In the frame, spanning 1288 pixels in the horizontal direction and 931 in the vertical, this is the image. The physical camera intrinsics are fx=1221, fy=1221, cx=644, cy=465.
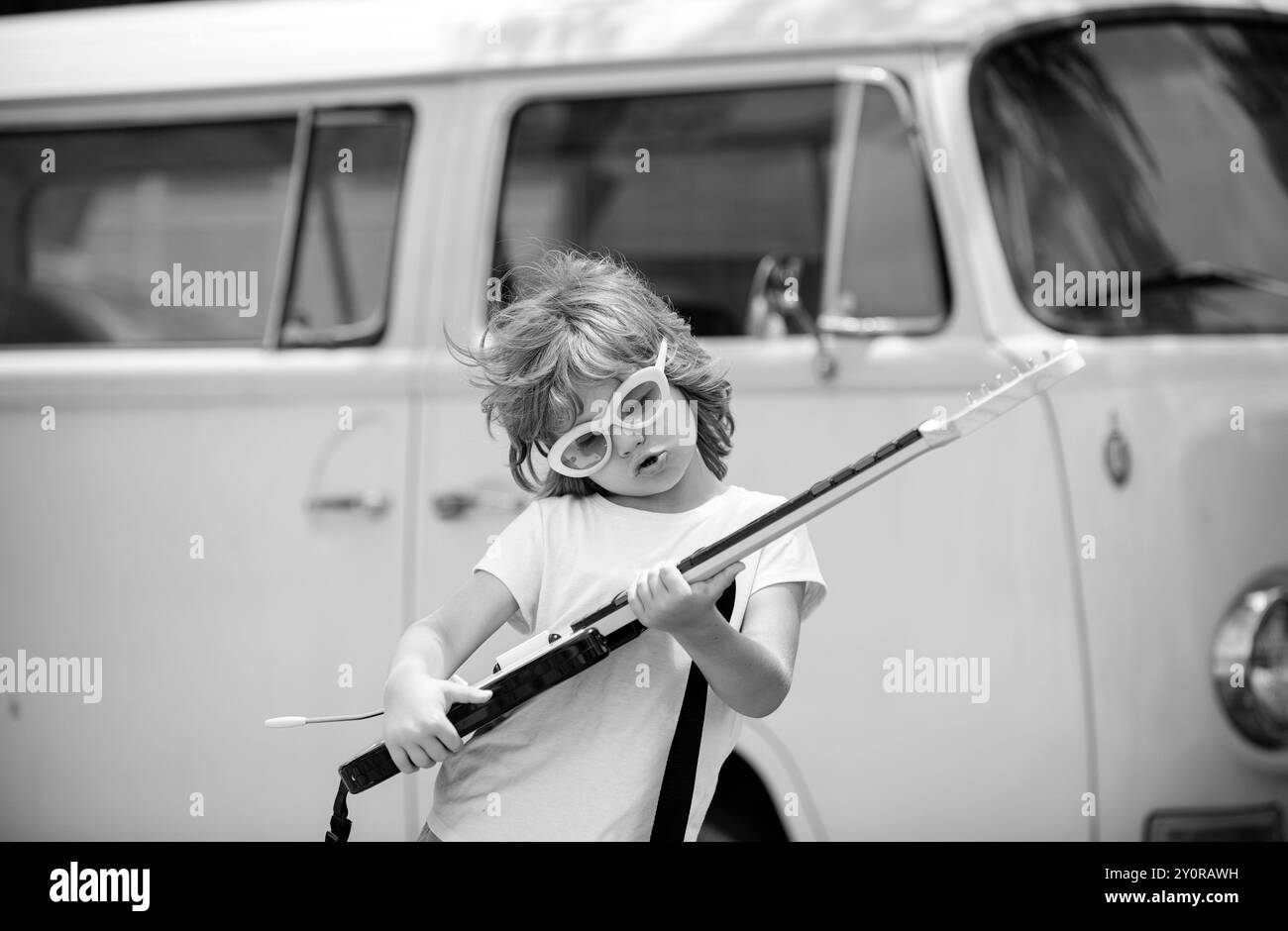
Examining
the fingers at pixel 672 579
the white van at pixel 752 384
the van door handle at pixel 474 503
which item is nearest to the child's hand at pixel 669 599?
the fingers at pixel 672 579

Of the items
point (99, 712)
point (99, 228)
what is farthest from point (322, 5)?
point (99, 712)

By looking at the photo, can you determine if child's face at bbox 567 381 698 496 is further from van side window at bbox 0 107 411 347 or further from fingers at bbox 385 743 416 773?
van side window at bbox 0 107 411 347

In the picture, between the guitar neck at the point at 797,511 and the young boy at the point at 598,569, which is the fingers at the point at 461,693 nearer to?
the young boy at the point at 598,569

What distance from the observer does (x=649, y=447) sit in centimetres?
128

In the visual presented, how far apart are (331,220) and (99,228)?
672 millimetres

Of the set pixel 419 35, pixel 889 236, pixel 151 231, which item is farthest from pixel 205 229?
pixel 889 236

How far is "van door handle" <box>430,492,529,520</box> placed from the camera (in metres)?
2.40

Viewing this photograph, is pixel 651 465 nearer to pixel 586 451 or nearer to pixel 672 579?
pixel 586 451

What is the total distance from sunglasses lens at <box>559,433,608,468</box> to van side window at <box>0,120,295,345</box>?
1583 millimetres

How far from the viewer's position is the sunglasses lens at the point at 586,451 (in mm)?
1304

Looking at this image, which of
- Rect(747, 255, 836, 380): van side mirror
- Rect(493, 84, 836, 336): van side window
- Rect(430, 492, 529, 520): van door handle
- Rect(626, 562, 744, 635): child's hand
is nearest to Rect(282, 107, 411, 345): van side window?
Rect(493, 84, 836, 336): van side window

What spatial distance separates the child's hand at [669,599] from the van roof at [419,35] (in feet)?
5.39

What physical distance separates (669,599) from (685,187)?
5.37 ft
